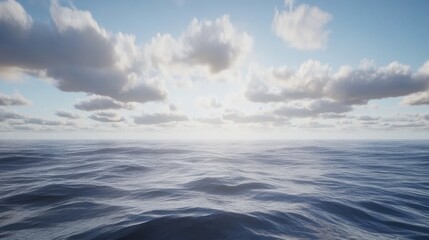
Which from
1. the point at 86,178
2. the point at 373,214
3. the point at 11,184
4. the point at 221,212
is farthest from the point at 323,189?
the point at 11,184

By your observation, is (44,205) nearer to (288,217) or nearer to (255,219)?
(255,219)

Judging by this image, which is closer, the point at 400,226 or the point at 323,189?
the point at 400,226

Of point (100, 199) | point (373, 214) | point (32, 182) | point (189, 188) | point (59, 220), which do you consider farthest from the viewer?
point (32, 182)

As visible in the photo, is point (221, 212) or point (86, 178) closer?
point (221, 212)

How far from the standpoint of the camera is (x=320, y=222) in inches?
282

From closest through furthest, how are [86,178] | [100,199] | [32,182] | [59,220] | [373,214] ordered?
[59,220]
[373,214]
[100,199]
[32,182]
[86,178]

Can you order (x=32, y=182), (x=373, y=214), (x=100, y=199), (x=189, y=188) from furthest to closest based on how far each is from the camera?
(x=32, y=182) → (x=189, y=188) → (x=100, y=199) → (x=373, y=214)

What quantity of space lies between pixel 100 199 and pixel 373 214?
10965mm

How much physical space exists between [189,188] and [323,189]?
23.5 feet

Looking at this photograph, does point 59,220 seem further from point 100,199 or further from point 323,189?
point 323,189

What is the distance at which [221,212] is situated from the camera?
7410mm

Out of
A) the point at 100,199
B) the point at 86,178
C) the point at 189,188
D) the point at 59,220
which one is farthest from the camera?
the point at 86,178

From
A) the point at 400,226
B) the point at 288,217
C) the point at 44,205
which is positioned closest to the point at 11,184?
the point at 44,205

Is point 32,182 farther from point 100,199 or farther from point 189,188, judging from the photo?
point 189,188
